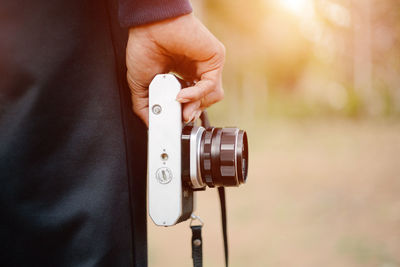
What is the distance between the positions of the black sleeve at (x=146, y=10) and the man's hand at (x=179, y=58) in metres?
0.02

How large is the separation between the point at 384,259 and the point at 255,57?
17.2 m

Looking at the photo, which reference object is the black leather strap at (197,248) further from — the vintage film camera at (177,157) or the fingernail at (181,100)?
the fingernail at (181,100)

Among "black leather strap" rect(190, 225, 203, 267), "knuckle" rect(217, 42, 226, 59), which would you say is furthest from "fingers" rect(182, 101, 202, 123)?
"black leather strap" rect(190, 225, 203, 267)

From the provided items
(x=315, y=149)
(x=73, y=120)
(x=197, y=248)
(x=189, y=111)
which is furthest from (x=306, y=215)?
(x=315, y=149)

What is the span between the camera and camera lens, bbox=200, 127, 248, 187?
1.15 metres

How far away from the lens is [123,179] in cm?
105

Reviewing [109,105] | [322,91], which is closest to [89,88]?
[109,105]

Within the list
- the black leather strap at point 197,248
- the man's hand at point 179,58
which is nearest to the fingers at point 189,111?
the man's hand at point 179,58

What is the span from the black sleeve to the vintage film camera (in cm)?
13

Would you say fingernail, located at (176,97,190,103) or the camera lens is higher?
fingernail, located at (176,97,190,103)

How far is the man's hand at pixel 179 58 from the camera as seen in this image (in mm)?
1026

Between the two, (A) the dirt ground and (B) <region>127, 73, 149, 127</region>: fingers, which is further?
(A) the dirt ground

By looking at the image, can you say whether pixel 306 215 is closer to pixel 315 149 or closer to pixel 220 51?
pixel 220 51

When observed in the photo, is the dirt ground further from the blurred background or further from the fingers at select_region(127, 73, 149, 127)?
the fingers at select_region(127, 73, 149, 127)
